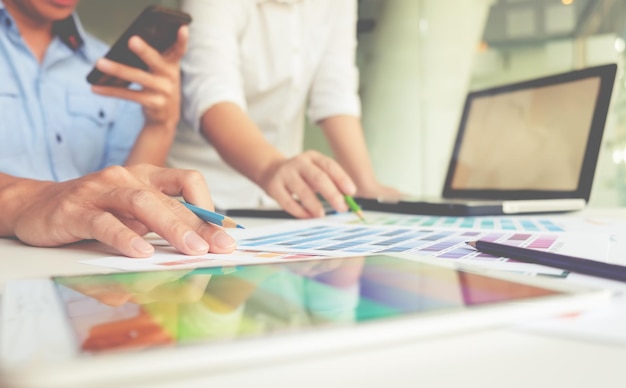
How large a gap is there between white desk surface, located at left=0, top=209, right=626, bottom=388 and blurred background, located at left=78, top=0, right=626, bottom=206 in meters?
1.90

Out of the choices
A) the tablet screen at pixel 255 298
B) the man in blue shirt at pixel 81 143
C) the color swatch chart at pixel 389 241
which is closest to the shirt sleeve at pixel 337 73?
the man in blue shirt at pixel 81 143

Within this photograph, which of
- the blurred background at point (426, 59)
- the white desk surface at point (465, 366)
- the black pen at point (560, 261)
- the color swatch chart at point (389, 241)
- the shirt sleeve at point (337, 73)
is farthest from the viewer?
the blurred background at point (426, 59)

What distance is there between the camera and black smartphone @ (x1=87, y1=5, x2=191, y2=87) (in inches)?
30.5

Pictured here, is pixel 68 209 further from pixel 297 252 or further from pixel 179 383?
pixel 179 383

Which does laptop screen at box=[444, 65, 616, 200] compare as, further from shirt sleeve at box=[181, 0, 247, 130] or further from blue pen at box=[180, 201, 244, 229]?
blue pen at box=[180, 201, 244, 229]

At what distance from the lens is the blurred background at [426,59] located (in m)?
2.04

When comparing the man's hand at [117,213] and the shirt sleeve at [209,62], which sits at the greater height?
the shirt sleeve at [209,62]

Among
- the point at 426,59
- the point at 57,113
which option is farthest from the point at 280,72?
the point at 426,59

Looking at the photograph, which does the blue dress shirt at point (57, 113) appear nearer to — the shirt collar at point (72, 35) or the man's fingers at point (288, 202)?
the shirt collar at point (72, 35)

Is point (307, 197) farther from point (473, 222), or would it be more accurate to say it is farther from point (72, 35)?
point (72, 35)

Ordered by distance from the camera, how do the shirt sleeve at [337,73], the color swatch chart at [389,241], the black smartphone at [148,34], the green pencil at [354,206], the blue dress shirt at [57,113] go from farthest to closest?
1. the shirt sleeve at [337,73]
2. the blue dress shirt at [57,113]
3. the black smartphone at [148,34]
4. the green pencil at [354,206]
5. the color swatch chart at [389,241]

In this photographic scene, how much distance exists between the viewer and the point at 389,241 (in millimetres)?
471

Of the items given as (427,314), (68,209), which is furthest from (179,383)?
(68,209)

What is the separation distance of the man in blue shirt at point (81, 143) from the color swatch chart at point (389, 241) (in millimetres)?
65
